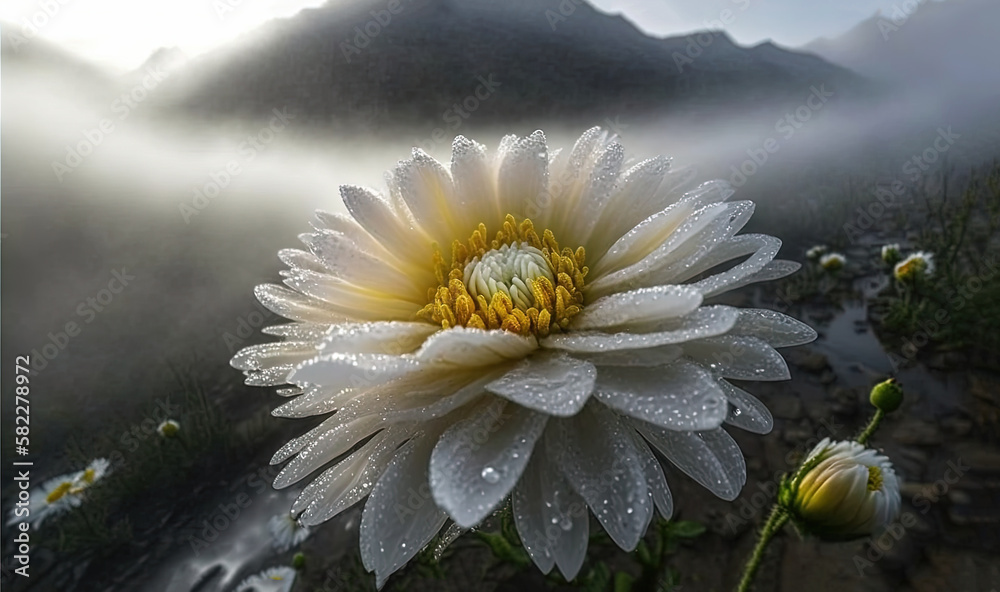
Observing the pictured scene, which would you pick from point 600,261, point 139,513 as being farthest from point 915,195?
A: point 139,513

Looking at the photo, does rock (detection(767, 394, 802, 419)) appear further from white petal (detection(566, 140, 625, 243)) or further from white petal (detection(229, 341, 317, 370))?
white petal (detection(229, 341, 317, 370))

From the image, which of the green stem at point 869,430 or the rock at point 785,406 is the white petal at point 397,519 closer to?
the green stem at point 869,430

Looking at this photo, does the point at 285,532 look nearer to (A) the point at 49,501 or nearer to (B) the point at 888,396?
(A) the point at 49,501

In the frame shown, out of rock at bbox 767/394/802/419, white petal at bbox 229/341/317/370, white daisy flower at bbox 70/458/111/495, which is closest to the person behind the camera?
white petal at bbox 229/341/317/370

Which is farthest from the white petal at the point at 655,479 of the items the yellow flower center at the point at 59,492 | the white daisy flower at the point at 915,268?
the white daisy flower at the point at 915,268

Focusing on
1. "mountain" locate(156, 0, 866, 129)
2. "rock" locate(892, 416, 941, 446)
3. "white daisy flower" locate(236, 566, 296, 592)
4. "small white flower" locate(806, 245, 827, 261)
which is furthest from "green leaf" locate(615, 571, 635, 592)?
"small white flower" locate(806, 245, 827, 261)

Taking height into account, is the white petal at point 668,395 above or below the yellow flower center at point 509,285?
below
